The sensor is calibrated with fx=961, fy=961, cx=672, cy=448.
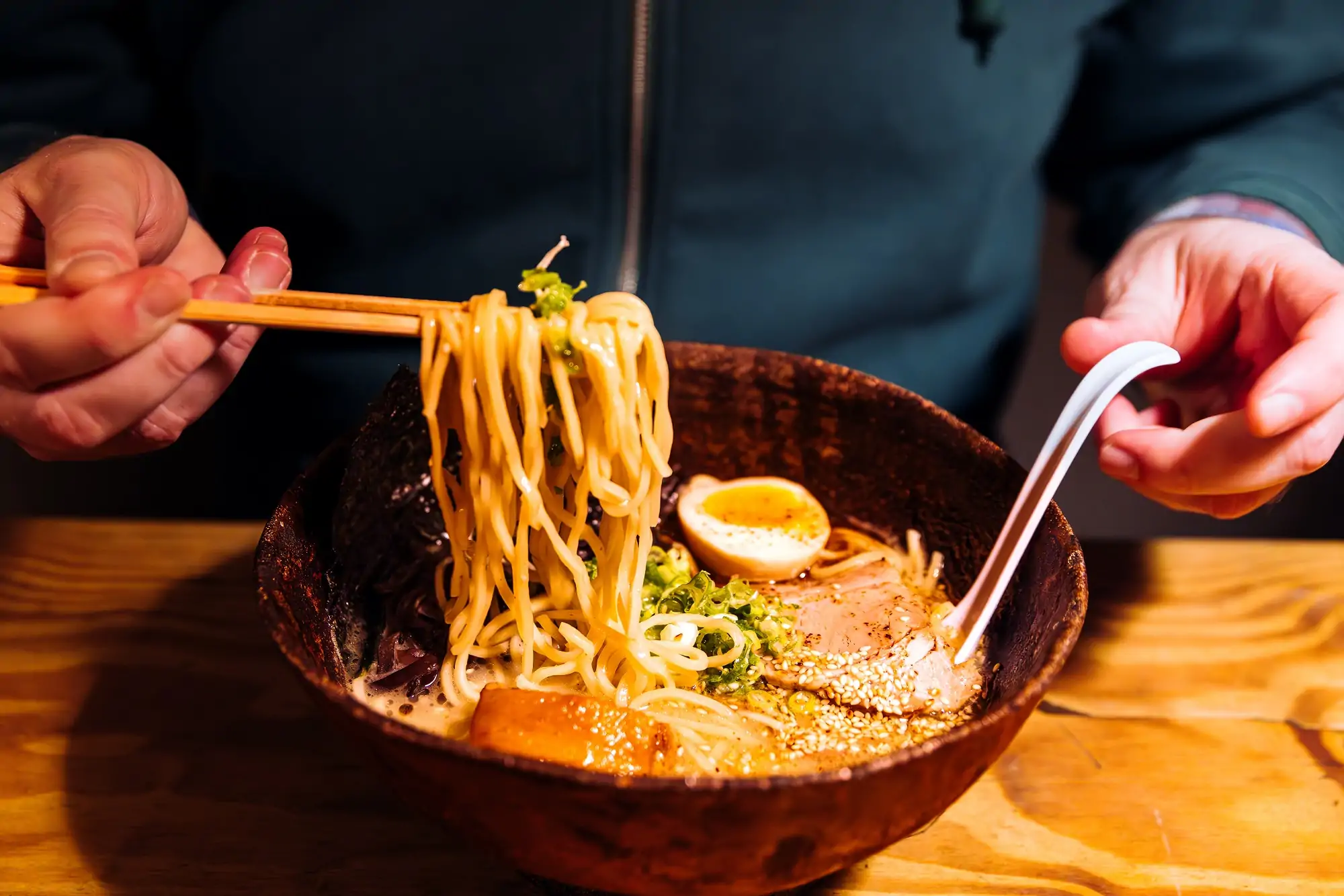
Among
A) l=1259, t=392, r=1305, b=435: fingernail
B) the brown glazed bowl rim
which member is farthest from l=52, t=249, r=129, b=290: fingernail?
l=1259, t=392, r=1305, b=435: fingernail

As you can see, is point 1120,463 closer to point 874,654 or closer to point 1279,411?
point 1279,411

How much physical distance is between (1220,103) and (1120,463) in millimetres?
1271

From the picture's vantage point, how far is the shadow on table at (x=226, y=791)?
1.41 metres

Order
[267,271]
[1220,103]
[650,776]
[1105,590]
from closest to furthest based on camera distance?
[650,776], [267,271], [1105,590], [1220,103]

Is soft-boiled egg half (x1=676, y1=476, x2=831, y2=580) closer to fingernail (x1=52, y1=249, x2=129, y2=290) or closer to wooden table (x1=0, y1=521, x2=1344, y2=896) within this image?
wooden table (x1=0, y1=521, x2=1344, y2=896)

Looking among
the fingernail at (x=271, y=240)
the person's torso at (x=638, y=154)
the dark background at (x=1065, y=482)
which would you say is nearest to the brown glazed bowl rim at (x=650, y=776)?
the fingernail at (x=271, y=240)

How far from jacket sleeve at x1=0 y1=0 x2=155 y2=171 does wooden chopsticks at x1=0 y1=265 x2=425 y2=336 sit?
78 cm

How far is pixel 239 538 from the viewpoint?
Result: 2117mm

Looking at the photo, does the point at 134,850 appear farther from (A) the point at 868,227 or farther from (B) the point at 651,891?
(A) the point at 868,227

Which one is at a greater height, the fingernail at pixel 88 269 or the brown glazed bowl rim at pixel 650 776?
the fingernail at pixel 88 269

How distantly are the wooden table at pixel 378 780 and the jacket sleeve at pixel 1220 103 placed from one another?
82cm

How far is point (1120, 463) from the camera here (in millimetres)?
1530

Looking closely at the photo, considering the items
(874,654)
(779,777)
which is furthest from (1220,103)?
(779,777)

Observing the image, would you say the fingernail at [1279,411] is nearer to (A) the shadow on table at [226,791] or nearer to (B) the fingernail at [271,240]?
(A) the shadow on table at [226,791]
